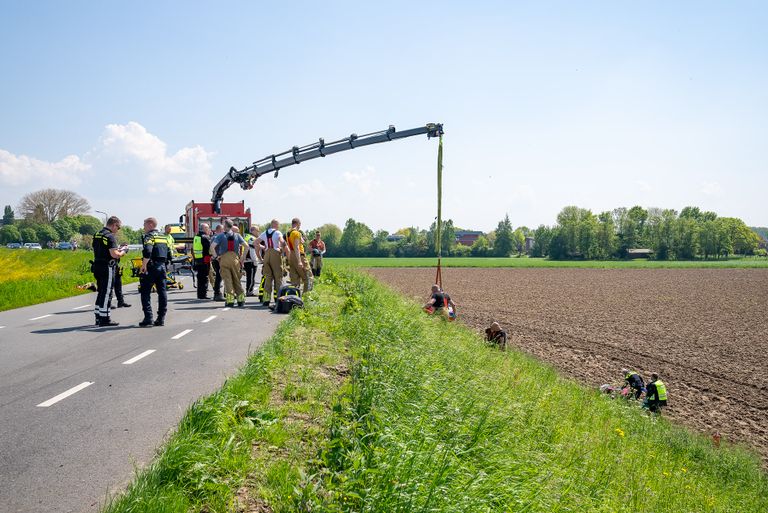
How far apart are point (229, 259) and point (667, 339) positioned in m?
14.4

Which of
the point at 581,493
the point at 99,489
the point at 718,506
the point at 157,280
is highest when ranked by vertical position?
the point at 157,280

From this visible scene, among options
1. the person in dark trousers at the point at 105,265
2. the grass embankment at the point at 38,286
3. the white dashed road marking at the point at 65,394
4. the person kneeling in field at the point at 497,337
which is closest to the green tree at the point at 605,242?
the grass embankment at the point at 38,286

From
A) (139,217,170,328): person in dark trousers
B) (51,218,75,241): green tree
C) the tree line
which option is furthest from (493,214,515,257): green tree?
(139,217,170,328): person in dark trousers

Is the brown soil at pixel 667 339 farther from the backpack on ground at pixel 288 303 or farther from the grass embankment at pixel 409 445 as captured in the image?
the backpack on ground at pixel 288 303

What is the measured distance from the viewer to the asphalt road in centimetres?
379

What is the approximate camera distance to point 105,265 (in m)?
11.0

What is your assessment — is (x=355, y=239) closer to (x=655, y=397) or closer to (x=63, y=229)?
(x=63, y=229)

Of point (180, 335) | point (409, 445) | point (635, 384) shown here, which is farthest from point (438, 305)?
point (409, 445)

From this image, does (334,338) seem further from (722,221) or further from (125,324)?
(722,221)

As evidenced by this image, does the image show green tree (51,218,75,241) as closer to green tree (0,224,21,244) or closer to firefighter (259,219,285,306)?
green tree (0,224,21,244)

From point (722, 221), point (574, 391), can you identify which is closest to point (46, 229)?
point (574, 391)

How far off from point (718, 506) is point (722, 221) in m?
123

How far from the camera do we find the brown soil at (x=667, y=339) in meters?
11.4

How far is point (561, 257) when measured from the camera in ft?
368
